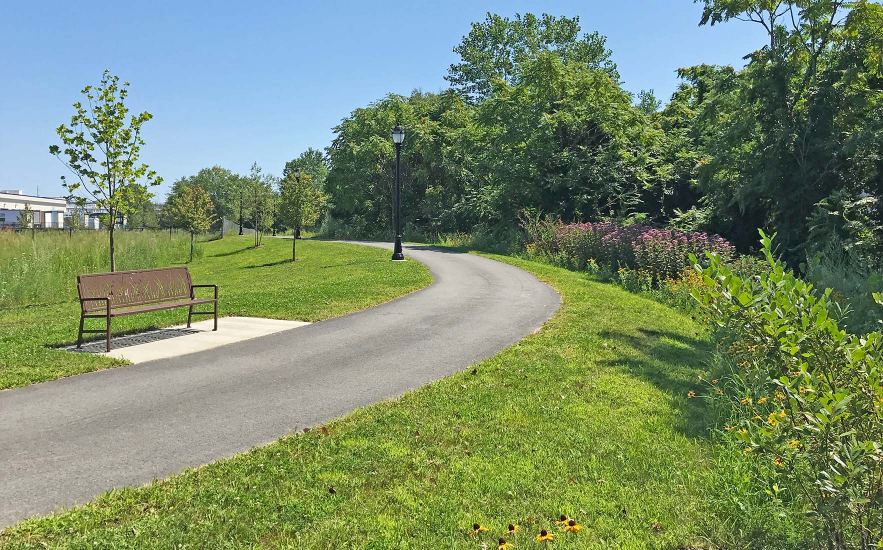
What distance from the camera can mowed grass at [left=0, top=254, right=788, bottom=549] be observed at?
10.8 ft

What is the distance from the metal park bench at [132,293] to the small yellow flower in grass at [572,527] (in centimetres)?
702

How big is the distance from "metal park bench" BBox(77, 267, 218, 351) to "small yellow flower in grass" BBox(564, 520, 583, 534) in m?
7.02

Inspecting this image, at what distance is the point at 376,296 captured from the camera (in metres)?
12.6

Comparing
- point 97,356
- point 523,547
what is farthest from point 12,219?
point 523,547

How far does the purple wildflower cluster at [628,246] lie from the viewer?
48.6ft

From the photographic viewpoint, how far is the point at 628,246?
1711 centimetres

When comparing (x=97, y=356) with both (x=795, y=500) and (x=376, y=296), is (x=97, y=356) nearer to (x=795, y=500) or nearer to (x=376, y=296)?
(x=376, y=296)

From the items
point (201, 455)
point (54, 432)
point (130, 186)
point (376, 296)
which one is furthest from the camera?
point (130, 186)

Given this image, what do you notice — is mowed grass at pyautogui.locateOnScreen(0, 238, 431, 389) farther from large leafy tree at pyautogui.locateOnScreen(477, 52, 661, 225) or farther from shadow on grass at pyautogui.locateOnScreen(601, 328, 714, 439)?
large leafy tree at pyautogui.locateOnScreen(477, 52, 661, 225)

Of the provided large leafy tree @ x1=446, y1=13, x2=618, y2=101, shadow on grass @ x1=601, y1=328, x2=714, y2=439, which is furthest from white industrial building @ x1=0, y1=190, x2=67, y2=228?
shadow on grass @ x1=601, y1=328, x2=714, y2=439

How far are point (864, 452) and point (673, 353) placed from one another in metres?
5.73

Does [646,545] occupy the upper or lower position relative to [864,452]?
lower

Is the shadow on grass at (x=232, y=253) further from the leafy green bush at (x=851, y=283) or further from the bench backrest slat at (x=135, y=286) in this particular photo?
the leafy green bush at (x=851, y=283)

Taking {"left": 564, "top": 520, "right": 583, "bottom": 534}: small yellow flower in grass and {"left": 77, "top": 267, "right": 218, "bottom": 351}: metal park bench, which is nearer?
{"left": 564, "top": 520, "right": 583, "bottom": 534}: small yellow flower in grass
